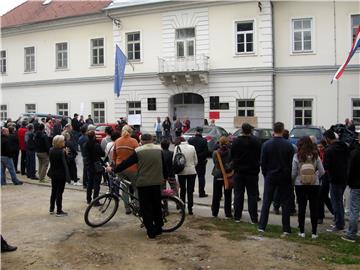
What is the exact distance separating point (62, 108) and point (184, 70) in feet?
36.8

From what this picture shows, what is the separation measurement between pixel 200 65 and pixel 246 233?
21.6 meters

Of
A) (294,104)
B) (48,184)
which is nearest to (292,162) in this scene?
(48,184)

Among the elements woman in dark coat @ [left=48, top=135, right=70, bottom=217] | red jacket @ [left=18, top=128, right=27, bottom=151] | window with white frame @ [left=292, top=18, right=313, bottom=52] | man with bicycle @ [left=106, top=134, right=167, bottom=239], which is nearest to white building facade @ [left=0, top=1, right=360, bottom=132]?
window with white frame @ [left=292, top=18, right=313, bottom=52]

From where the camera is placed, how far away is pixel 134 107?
31.9 metres

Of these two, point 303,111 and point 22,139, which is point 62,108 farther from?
point 22,139

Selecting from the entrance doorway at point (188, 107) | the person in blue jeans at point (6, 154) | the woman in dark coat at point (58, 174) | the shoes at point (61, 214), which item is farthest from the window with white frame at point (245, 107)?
the shoes at point (61, 214)

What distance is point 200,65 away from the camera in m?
29.0

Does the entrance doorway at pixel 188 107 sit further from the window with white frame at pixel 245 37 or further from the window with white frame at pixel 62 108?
the window with white frame at pixel 62 108

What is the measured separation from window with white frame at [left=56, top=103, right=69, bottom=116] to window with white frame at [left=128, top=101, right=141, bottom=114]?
19.1 ft

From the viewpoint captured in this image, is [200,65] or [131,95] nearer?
[200,65]

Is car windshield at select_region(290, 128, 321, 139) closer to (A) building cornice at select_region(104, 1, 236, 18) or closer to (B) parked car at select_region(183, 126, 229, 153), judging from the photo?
(B) parked car at select_region(183, 126, 229, 153)

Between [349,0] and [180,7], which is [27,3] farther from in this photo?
[349,0]

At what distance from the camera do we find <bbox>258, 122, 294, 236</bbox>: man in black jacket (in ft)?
27.0

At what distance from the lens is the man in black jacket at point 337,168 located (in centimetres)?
866
